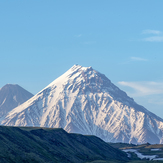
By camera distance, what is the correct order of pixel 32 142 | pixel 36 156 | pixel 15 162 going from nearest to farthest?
pixel 15 162 < pixel 36 156 < pixel 32 142

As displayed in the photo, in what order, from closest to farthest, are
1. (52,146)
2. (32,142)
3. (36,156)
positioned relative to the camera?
1. (36,156)
2. (32,142)
3. (52,146)

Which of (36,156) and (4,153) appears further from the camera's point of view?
(36,156)

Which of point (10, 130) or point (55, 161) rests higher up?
point (10, 130)

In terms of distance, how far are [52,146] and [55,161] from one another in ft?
95.6

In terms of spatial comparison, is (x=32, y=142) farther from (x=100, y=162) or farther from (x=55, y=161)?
(x=100, y=162)

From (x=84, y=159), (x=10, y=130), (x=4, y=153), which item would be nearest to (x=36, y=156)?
(x=4, y=153)

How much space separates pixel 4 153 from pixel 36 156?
18.8 metres

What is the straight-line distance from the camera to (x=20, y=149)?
510 feet

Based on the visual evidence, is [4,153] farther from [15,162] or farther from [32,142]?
[32,142]

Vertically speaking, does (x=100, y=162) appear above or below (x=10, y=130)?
below

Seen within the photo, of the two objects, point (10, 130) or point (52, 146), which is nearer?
point (10, 130)

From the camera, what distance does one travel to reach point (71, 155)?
194750mm

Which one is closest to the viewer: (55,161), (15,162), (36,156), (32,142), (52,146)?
(15,162)

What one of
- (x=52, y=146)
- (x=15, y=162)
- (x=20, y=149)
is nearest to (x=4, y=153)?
(x=15, y=162)
